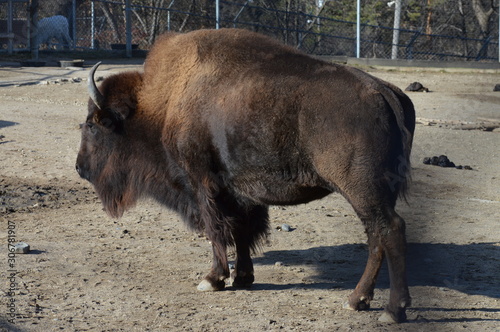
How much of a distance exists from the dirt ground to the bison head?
470 mm

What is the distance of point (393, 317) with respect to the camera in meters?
4.25

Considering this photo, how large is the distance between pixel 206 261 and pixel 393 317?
167cm

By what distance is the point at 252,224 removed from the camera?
514cm

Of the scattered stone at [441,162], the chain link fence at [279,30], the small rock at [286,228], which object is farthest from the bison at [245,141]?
the chain link fence at [279,30]

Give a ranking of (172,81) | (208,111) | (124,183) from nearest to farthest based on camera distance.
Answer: (208,111) → (172,81) → (124,183)

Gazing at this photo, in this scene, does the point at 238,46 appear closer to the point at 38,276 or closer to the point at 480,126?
the point at 38,276

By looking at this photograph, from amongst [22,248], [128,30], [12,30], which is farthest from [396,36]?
[22,248]

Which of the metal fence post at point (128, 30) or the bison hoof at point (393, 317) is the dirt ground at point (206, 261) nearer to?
the bison hoof at point (393, 317)

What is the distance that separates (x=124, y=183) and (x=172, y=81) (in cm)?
89

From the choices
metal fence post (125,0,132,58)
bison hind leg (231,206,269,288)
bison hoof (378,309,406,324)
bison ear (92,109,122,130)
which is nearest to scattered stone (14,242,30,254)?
bison ear (92,109,122,130)

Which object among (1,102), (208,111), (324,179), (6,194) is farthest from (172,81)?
(1,102)

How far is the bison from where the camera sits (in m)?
4.23

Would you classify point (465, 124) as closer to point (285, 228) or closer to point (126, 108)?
point (285, 228)

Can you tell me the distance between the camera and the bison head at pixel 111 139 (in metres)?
5.18
